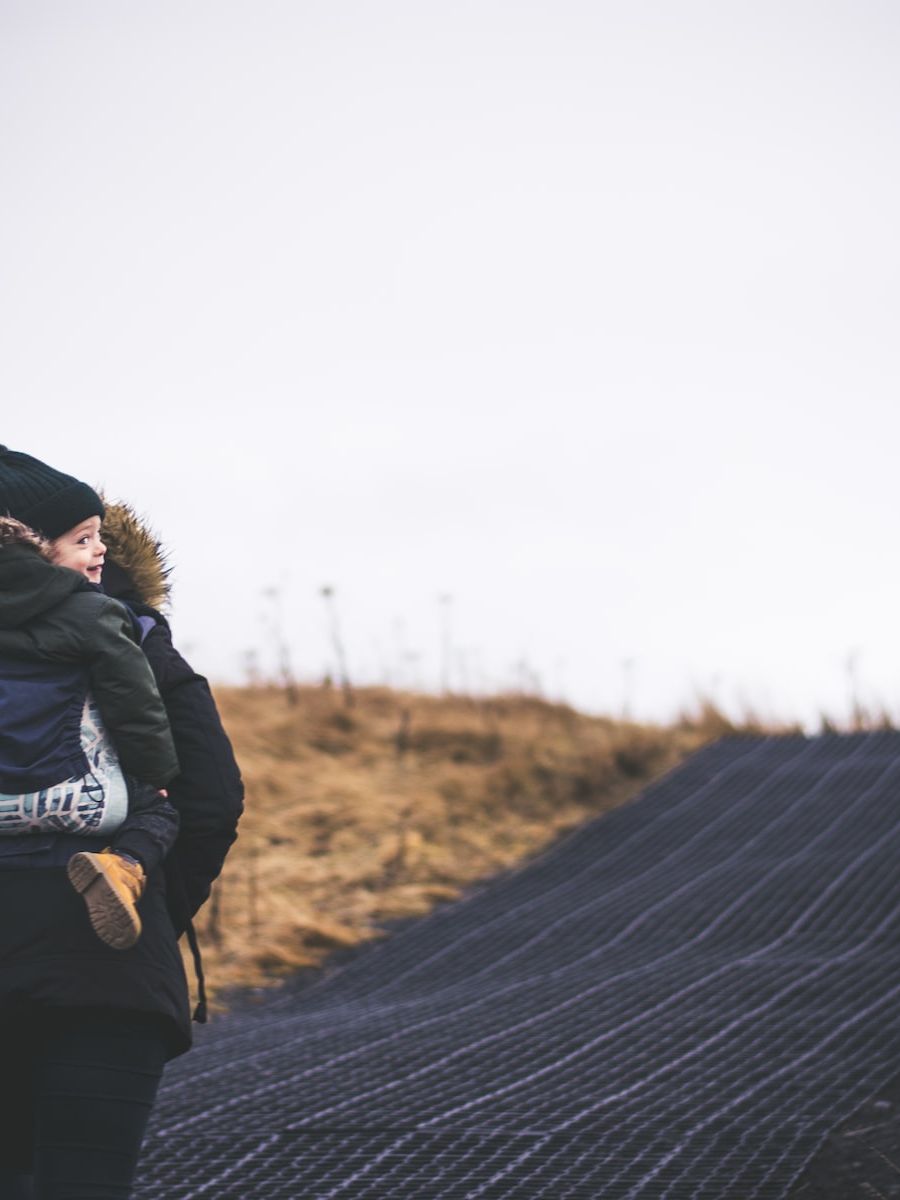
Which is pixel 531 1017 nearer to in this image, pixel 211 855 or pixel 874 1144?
pixel 874 1144

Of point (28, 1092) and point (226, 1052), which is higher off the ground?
point (28, 1092)

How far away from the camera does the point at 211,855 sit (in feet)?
6.45

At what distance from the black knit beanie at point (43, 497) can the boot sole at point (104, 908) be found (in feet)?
1.54

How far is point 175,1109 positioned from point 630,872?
4.41 m

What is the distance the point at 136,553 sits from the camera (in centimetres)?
213

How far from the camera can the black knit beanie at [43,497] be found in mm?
1962

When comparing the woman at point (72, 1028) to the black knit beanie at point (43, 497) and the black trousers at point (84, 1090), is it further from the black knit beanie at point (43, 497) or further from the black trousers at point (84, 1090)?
the black knit beanie at point (43, 497)

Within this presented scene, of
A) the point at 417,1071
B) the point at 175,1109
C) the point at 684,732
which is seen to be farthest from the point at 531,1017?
the point at 684,732

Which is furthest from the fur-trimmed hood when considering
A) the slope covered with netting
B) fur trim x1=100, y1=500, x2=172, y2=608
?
the slope covered with netting

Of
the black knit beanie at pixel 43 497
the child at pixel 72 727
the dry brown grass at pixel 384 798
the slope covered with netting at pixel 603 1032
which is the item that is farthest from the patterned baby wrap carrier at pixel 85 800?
the dry brown grass at pixel 384 798

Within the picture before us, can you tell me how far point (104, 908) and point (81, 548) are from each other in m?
0.52

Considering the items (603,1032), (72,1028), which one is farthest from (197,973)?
(603,1032)

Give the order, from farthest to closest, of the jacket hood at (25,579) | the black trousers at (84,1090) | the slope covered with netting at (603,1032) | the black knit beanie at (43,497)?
1. the slope covered with netting at (603,1032)
2. the black knit beanie at (43,497)
3. the jacket hood at (25,579)
4. the black trousers at (84,1090)

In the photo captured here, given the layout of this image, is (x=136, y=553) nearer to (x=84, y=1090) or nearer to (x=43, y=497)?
(x=43, y=497)
